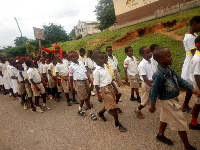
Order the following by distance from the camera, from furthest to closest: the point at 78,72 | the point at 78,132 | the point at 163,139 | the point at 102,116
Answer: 1. the point at 78,72
2. the point at 102,116
3. the point at 78,132
4. the point at 163,139

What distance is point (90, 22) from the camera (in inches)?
2199

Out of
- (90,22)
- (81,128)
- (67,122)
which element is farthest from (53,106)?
(90,22)

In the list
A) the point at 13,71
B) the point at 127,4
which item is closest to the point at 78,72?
the point at 13,71

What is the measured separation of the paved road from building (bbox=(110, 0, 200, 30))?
1232 centimetres

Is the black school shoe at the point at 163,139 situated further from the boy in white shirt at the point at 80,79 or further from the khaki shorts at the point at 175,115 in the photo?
the boy in white shirt at the point at 80,79

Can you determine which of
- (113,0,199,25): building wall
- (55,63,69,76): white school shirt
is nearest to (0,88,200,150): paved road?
(55,63,69,76): white school shirt

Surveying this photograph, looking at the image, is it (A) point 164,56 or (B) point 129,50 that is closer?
(A) point 164,56

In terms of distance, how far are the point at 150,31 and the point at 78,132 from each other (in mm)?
12403

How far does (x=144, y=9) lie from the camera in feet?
55.9

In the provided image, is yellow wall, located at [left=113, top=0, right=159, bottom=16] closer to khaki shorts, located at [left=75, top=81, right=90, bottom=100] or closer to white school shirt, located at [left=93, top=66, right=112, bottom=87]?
khaki shorts, located at [left=75, top=81, right=90, bottom=100]

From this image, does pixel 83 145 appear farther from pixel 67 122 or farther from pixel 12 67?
pixel 12 67

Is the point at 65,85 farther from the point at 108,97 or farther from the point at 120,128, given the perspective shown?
the point at 120,128

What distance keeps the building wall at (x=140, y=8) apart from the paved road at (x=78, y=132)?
13.1 metres

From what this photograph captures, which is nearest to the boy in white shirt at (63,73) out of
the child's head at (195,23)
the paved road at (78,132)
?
the paved road at (78,132)
